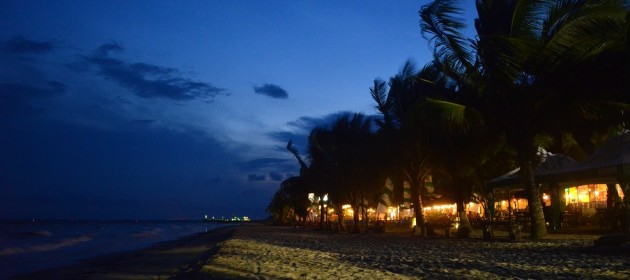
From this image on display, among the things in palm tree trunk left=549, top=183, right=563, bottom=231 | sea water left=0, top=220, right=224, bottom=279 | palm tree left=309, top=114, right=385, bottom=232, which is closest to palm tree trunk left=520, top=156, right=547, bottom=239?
palm tree trunk left=549, top=183, right=563, bottom=231

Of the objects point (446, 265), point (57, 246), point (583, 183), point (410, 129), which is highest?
point (410, 129)

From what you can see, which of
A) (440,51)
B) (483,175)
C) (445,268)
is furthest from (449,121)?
(483,175)

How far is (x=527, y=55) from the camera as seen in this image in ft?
47.7

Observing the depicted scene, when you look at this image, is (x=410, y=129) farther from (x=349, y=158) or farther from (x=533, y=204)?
(x=349, y=158)

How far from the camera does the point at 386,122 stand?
81.5 feet

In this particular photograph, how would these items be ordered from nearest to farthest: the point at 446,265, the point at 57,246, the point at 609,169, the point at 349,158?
the point at 446,265 → the point at 609,169 → the point at 349,158 → the point at 57,246

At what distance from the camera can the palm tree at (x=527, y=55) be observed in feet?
46.2

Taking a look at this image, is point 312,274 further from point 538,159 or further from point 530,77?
point 538,159

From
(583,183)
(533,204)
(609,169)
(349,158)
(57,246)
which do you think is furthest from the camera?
(57,246)

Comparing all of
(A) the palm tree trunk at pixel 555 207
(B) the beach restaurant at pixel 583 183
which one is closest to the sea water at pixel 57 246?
(B) the beach restaurant at pixel 583 183

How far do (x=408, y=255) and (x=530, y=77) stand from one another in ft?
23.3

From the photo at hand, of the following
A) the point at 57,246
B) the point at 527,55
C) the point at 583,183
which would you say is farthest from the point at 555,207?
the point at 57,246

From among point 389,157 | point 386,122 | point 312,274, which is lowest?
point 312,274

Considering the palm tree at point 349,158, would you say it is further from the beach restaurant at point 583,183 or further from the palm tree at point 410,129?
the beach restaurant at point 583,183
